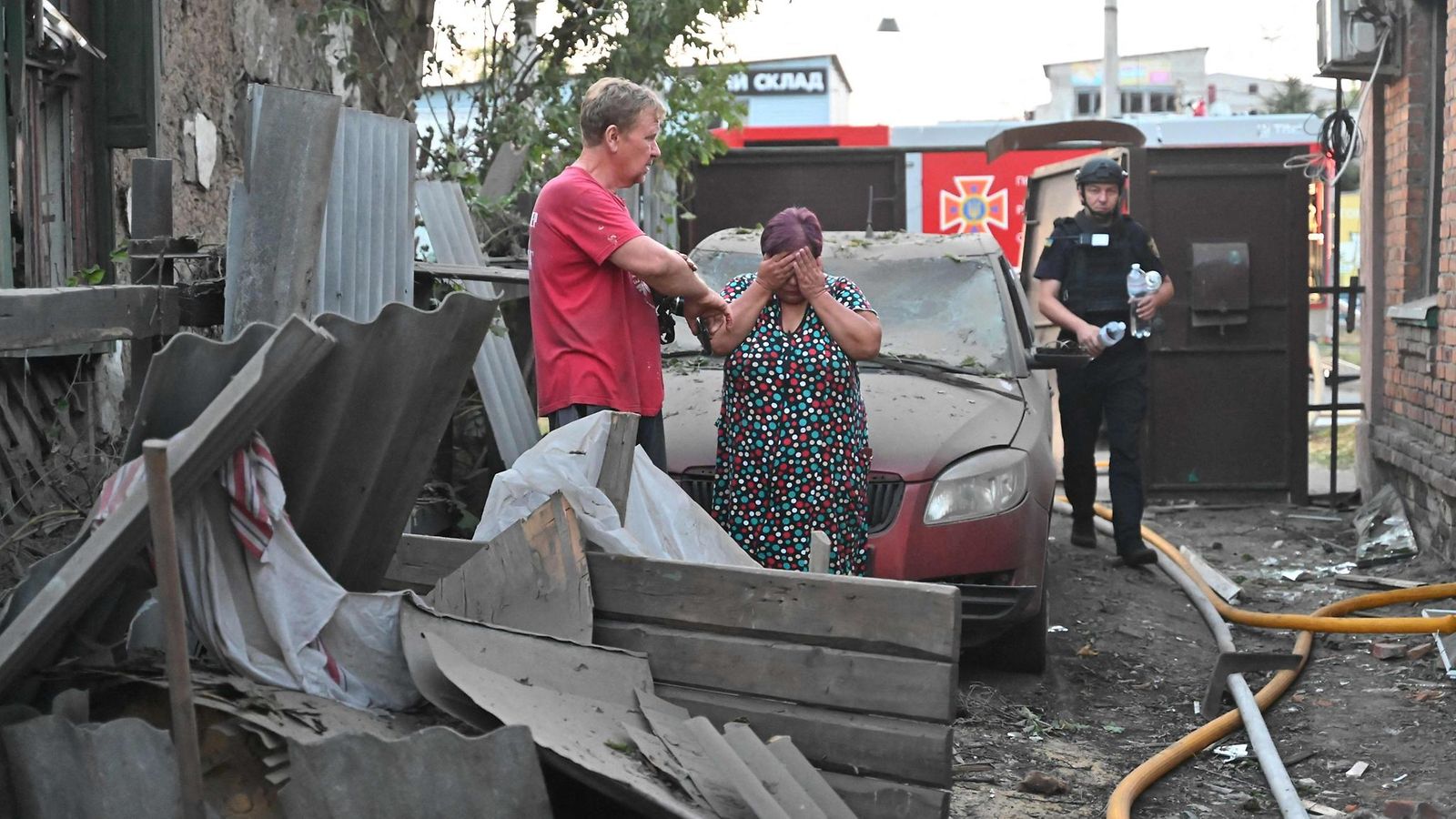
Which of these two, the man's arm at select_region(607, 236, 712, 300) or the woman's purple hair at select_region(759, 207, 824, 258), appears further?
the woman's purple hair at select_region(759, 207, 824, 258)

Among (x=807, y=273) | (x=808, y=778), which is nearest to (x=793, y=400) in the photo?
(x=807, y=273)

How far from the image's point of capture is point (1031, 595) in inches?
214

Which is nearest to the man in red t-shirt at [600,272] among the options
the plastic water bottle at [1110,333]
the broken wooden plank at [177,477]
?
the broken wooden plank at [177,477]

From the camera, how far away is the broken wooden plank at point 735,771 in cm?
267

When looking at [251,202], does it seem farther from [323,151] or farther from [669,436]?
[669,436]

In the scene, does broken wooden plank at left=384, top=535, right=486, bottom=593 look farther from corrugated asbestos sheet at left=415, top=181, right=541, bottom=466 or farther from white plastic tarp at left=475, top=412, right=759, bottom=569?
corrugated asbestos sheet at left=415, top=181, right=541, bottom=466

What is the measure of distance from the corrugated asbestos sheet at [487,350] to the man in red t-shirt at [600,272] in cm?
159

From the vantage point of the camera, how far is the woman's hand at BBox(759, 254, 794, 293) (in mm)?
4840

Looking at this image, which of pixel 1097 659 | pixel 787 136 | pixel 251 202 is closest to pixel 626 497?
pixel 251 202

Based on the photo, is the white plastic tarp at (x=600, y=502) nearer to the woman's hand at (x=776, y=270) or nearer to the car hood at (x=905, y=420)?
the woman's hand at (x=776, y=270)

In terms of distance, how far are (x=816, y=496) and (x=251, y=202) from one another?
1954mm

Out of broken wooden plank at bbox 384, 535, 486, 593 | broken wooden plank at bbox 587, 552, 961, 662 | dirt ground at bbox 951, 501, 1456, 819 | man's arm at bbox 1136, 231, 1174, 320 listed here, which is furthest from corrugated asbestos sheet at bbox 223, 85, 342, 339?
man's arm at bbox 1136, 231, 1174, 320

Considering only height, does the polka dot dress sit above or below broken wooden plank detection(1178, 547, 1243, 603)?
above

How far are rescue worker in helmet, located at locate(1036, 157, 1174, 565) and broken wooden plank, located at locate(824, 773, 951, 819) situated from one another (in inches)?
197
